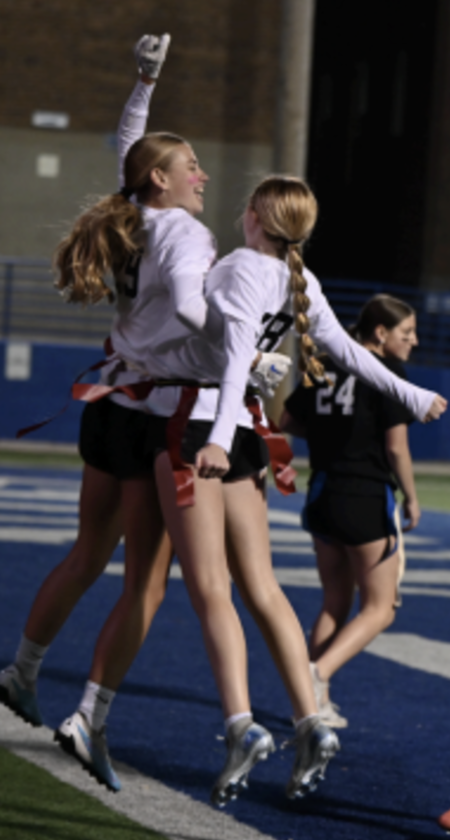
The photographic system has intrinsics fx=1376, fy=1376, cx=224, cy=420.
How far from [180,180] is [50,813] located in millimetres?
2106

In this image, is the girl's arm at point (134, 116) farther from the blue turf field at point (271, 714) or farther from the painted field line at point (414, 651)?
the painted field line at point (414, 651)

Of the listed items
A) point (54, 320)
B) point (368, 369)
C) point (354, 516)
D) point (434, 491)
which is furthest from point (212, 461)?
point (54, 320)

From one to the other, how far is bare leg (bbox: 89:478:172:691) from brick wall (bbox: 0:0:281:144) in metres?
20.9

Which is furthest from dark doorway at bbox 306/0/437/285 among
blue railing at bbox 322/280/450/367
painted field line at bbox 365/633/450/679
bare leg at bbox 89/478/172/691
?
bare leg at bbox 89/478/172/691

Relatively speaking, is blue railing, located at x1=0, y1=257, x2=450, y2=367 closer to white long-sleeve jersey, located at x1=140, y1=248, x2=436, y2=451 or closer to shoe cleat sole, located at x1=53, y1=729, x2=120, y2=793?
white long-sleeve jersey, located at x1=140, y1=248, x2=436, y2=451

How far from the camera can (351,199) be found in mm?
33312

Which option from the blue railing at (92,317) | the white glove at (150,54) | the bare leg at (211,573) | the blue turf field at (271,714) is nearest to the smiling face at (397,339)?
the blue turf field at (271,714)

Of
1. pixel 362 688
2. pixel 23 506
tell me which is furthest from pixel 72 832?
pixel 23 506

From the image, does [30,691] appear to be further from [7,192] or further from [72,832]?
[7,192]

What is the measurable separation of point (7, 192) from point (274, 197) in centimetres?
2068

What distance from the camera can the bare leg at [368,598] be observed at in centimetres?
591

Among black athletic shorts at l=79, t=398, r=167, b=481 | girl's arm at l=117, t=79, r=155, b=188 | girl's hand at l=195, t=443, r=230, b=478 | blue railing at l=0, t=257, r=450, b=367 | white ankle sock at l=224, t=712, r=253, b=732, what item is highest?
girl's arm at l=117, t=79, r=155, b=188

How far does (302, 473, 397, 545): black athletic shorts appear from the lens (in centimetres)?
596

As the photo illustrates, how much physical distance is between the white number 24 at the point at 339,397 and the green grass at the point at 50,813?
A: 6.68ft
